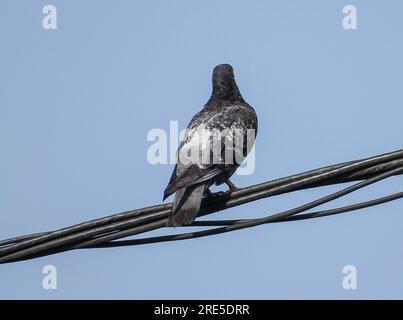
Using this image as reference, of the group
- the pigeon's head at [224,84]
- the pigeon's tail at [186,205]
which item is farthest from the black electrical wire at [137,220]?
the pigeon's head at [224,84]

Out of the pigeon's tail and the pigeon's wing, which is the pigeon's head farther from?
the pigeon's tail

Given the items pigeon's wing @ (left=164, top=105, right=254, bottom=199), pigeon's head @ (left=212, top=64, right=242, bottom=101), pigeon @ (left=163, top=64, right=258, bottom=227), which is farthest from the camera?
pigeon's head @ (left=212, top=64, right=242, bottom=101)

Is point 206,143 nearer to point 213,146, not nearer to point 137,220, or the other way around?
point 213,146

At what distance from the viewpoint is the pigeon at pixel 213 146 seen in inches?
334

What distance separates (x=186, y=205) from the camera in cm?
810

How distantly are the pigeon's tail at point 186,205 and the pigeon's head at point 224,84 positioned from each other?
2.44m

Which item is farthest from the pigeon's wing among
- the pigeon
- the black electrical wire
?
the black electrical wire

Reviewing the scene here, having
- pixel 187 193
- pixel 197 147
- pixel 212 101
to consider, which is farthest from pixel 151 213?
pixel 212 101

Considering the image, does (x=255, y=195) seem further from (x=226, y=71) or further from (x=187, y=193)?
(x=226, y=71)

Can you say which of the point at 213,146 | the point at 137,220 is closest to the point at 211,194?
the point at 213,146

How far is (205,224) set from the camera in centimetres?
748

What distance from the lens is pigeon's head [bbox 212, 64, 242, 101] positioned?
439 inches

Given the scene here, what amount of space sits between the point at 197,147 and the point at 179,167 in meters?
0.47

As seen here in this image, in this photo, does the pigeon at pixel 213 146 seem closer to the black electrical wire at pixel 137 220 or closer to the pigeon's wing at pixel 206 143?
the pigeon's wing at pixel 206 143
